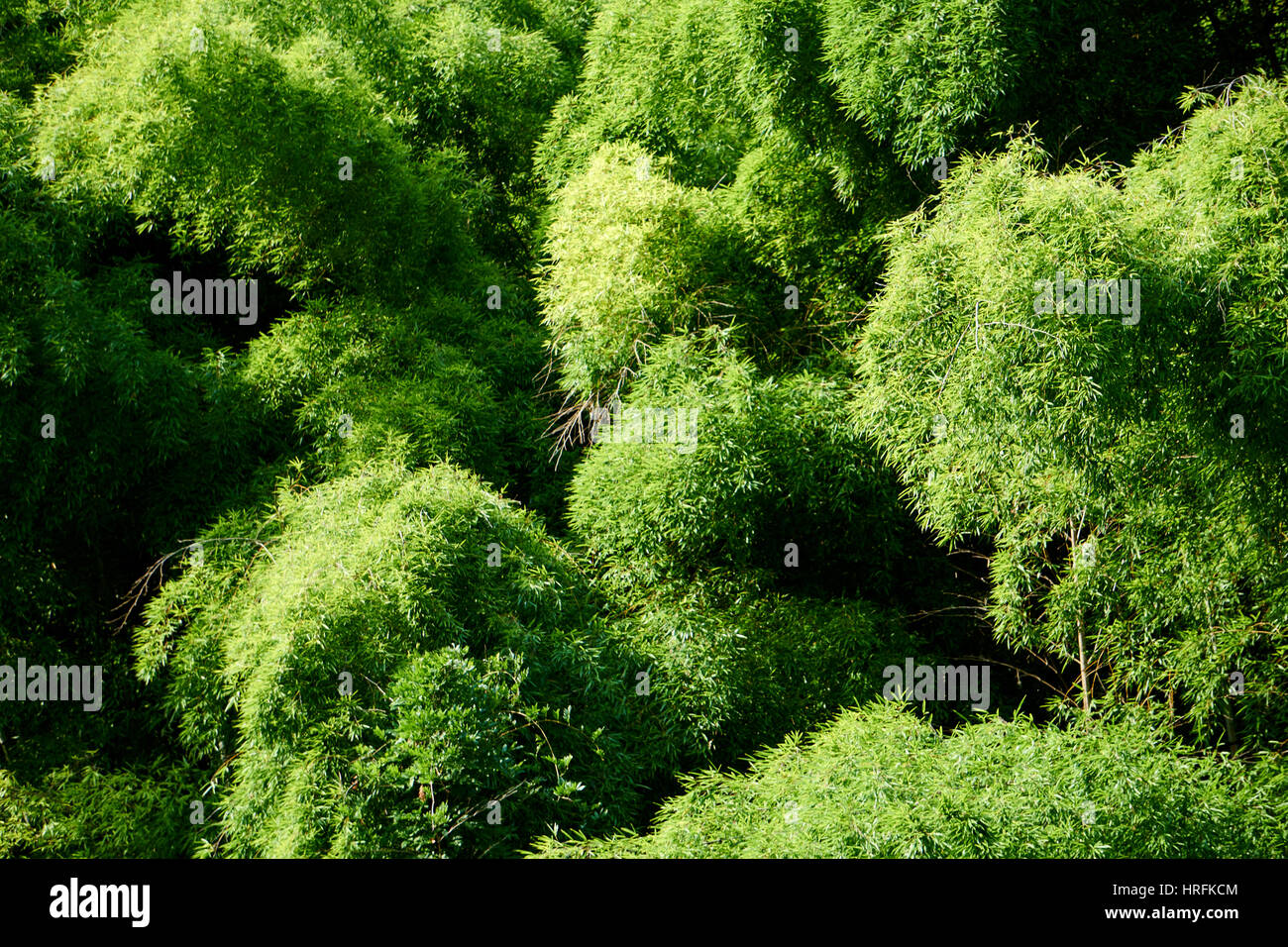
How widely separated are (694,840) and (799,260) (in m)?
3.53

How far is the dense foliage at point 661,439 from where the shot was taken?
13.1ft

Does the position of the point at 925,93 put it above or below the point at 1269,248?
above

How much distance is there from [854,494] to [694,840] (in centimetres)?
222

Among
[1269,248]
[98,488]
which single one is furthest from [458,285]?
[1269,248]

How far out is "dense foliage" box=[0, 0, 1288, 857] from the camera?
4.00 m

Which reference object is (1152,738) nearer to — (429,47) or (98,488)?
(98,488)

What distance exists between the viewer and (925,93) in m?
4.98

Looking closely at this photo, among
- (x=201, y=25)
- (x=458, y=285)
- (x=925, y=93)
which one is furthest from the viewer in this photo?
(x=458, y=285)

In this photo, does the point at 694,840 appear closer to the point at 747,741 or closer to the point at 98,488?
the point at 747,741

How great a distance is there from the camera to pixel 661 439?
543cm

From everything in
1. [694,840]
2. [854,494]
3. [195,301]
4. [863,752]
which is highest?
[195,301]
